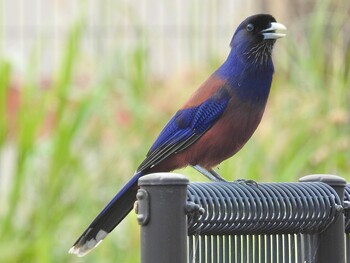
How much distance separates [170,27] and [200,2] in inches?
98.2

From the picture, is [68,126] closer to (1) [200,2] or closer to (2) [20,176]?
(2) [20,176]

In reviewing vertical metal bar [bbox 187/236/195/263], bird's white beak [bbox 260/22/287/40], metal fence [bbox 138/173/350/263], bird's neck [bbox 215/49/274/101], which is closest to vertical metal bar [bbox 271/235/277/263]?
metal fence [bbox 138/173/350/263]

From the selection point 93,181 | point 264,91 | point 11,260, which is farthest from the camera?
point 93,181

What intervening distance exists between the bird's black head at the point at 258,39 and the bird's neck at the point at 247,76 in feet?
0.07

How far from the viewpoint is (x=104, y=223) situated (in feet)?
11.6

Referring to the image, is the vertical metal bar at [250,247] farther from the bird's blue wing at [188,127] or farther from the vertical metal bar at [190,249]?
the bird's blue wing at [188,127]

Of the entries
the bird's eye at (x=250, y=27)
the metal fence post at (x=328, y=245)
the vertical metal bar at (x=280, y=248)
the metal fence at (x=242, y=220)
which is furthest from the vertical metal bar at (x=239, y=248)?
the bird's eye at (x=250, y=27)

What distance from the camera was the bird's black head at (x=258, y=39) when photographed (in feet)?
13.5

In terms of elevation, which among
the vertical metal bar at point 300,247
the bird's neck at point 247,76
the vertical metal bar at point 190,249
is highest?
the bird's neck at point 247,76

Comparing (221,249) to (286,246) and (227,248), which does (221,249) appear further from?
(286,246)

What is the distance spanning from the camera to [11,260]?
5.46 meters

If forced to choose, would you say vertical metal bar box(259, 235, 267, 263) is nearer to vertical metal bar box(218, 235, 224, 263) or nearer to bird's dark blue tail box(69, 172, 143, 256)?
vertical metal bar box(218, 235, 224, 263)

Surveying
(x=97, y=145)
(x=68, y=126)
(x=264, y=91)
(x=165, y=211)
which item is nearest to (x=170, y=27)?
(x=97, y=145)

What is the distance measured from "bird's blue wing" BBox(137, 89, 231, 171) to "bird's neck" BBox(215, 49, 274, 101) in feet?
0.19
